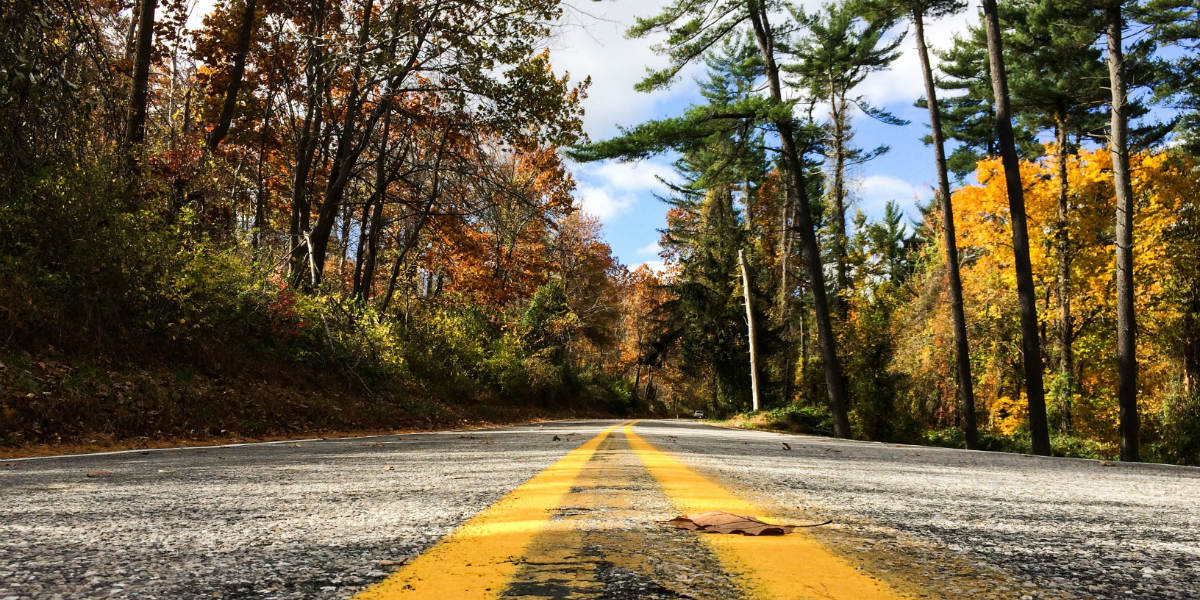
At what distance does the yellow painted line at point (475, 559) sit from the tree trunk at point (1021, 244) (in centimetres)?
1397

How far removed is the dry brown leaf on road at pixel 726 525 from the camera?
6.13 ft

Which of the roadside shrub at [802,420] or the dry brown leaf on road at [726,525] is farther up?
the dry brown leaf on road at [726,525]

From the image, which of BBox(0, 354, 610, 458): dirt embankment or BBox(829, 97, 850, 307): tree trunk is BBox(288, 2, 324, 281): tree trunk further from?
BBox(829, 97, 850, 307): tree trunk

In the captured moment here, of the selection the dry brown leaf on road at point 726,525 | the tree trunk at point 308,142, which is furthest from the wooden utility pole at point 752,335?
the dry brown leaf on road at point 726,525

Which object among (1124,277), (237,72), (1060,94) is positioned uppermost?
(1060,94)

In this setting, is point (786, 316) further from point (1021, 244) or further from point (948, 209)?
point (1021, 244)

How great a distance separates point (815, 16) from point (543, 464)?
21.1m

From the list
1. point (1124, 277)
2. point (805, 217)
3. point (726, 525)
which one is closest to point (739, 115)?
point (805, 217)

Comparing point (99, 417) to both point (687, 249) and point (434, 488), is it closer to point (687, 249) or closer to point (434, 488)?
point (434, 488)

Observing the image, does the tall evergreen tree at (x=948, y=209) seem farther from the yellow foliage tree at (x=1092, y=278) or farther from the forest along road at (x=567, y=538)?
the forest along road at (x=567, y=538)

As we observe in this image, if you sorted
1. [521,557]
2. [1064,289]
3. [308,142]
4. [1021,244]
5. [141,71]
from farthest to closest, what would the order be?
1. [1064,289]
2. [308,142]
3. [1021,244]
4. [141,71]
5. [521,557]

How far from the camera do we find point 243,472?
412 cm

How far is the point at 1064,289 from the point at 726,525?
25374mm

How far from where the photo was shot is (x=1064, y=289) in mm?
22125
